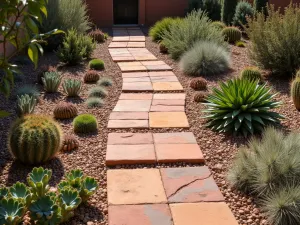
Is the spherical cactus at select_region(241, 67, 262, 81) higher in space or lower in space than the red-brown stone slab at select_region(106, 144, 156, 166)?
higher

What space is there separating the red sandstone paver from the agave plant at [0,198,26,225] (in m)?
2.51

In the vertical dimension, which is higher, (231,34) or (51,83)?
(51,83)

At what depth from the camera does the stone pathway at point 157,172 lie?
11.0 feet

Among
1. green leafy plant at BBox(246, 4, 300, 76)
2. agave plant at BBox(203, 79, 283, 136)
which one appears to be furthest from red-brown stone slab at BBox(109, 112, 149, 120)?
green leafy plant at BBox(246, 4, 300, 76)

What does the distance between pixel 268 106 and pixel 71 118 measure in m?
2.72

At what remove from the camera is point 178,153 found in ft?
14.6

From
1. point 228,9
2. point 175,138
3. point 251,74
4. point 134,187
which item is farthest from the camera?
point 228,9

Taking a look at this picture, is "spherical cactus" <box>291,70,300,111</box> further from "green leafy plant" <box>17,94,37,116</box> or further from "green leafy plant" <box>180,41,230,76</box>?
"green leafy plant" <box>17,94,37,116</box>

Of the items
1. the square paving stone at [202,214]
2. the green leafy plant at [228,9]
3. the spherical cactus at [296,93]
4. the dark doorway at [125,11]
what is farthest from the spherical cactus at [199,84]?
the dark doorway at [125,11]

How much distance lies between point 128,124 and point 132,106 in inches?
32.2

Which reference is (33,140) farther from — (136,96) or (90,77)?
(90,77)

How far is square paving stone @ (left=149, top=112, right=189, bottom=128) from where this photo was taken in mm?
5391

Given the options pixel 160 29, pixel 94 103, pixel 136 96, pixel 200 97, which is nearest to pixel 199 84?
pixel 200 97

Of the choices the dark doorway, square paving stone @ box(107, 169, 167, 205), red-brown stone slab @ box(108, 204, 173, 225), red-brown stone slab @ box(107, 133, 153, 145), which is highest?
red-brown stone slab @ box(108, 204, 173, 225)
